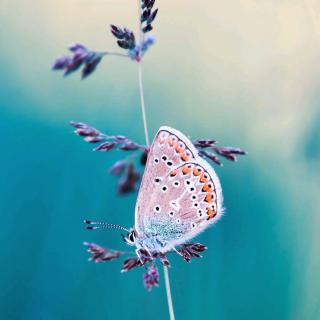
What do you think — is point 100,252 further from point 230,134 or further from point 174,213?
point 230,134

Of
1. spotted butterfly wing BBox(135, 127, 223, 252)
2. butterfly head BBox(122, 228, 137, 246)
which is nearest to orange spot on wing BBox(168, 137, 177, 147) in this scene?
spotted butterfly wing BBox(135, 127, 223, 252)

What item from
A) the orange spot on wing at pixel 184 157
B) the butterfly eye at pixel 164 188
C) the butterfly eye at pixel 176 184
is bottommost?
the butterfly eye at pixel 164 188

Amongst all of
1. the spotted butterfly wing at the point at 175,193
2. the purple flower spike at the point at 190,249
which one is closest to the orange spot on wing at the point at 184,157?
the spotted butterfly wing at the point at 175,193

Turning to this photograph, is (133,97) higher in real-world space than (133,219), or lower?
higher

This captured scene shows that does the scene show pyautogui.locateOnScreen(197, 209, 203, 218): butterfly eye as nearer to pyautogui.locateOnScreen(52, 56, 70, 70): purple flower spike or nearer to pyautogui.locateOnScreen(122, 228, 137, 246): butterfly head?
pyautogui.locateOnScreen(122, 228, 137, 246): butterfly head

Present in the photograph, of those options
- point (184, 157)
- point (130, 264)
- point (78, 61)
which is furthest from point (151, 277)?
point (78, 61)

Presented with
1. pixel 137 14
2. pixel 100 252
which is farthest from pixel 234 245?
pixel 137 14

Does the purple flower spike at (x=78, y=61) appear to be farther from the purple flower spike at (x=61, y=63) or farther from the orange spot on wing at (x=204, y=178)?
the orange spot on wing at (x=204, y=178)
